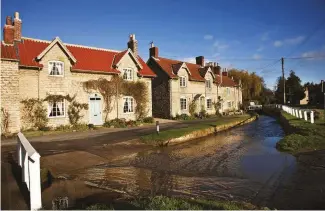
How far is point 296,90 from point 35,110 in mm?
74290

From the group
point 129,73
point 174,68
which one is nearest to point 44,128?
point 129,73

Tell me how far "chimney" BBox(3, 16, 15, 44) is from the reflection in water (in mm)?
14595

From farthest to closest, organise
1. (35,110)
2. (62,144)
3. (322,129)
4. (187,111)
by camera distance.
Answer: (187,111), (35,110), (322,129), (62,144)

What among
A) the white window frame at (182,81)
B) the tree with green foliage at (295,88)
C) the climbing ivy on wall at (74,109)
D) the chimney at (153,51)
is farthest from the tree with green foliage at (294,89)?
the climbing ivy on wall at (74,109)

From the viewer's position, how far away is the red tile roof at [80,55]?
19.5 m

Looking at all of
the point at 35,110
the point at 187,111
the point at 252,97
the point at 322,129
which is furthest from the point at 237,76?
the point at 35,110

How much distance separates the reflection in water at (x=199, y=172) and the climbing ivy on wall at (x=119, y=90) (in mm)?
11094

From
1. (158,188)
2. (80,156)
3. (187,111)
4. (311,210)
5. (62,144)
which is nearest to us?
(311,210)

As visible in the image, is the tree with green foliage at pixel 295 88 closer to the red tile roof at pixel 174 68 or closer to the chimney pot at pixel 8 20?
the red tile roof at pixel 174 68

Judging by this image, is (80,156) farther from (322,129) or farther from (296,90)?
(296,90)

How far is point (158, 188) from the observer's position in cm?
826

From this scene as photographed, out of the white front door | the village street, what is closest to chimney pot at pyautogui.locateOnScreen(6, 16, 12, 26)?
the white front door

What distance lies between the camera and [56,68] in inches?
845

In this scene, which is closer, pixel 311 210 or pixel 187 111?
pixel 311 210
